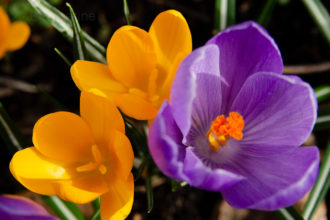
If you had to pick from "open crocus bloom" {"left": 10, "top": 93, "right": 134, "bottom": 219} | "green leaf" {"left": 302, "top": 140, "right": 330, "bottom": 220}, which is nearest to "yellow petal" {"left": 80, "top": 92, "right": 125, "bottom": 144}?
"open crocus bloom" {"left": 10, "top": 93, "right": 134, "bottom": 219}

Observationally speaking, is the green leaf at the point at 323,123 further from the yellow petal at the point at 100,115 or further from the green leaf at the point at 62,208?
the green leaf at the point at 62,208

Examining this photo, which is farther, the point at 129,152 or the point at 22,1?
the point at 22,1

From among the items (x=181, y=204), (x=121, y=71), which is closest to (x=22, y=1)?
(x=121, y=71)

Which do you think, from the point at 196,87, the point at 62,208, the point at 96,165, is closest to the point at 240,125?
the point at 196,87

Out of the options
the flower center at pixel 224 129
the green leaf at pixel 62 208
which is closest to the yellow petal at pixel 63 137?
the green leaf at pixel 62 208

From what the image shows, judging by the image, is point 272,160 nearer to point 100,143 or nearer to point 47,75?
point 100,143

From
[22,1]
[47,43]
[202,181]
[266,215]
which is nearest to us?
[202,181]

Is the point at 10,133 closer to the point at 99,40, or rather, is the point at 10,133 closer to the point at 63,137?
the point at 63,137
